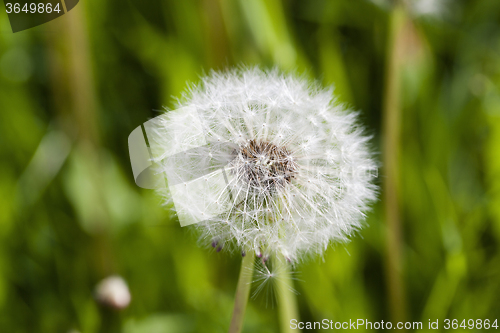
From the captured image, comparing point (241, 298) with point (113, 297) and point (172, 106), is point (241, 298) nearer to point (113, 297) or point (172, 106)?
point (113, 297)

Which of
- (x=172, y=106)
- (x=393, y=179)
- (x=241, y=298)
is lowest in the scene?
(x=241, y=298)

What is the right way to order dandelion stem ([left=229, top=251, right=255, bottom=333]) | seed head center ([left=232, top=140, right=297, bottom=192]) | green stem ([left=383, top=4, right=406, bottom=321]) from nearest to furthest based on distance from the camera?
1. dandelion stem ([left=229, top=251, right=255, bottom=333])
2. seed head center ([left=232, top=140, right=297, bottom=192])
3. green stem ([left=383, top=4, right=406, bottom=321])

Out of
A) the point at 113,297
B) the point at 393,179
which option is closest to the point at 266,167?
the point at 113,297

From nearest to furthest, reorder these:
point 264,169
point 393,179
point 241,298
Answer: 1. point 241,298
2. point 264,169
3. point 393,179

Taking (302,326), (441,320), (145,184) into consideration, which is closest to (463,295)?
(441,320)

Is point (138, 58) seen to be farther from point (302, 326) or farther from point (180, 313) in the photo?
point (302, 326)

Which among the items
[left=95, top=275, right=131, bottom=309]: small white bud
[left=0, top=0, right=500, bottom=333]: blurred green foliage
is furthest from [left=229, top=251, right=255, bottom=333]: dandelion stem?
[left=0, top=0, right=500, bottom=333]: blurred green foliage

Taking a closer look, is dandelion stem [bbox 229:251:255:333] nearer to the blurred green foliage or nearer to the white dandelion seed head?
the white dandelion seed head
